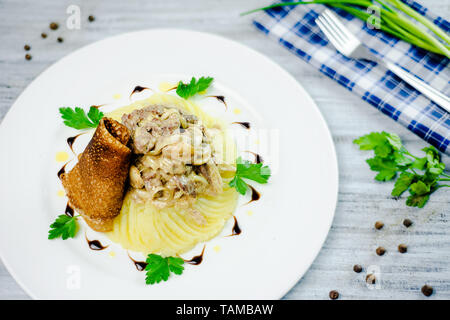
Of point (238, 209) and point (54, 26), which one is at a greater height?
point (54, 26)

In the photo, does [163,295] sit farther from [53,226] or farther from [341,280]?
[341,280]

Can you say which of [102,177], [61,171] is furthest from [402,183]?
[61,171]

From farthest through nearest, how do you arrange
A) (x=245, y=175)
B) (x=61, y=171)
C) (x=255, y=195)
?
(x=61, y=171)
(x=255, y=195)
(x=245, y=175)

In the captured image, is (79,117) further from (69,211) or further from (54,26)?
Result: (54,26)

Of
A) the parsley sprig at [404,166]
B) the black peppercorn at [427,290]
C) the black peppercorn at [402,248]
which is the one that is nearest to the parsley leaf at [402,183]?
the parsley sprig at [404,166]

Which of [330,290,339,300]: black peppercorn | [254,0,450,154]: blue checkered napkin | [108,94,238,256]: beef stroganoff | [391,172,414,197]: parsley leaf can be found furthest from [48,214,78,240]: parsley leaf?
[391,172,414,197]: parsley leaf
